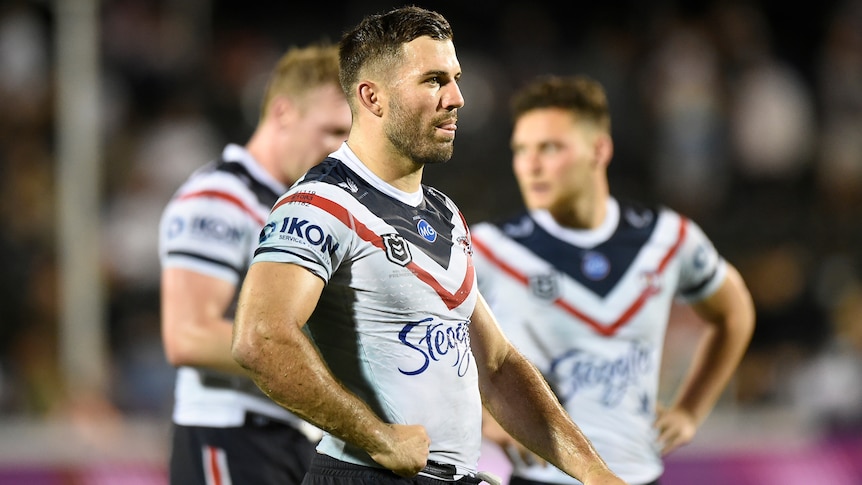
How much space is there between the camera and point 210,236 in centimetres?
488

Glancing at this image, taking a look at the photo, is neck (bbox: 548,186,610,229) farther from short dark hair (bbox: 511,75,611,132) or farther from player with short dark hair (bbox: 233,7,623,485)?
player with short dark hair (bbox: 233,7,623,485)

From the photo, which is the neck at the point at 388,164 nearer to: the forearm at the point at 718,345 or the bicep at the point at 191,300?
the bicep at the point at 191,300

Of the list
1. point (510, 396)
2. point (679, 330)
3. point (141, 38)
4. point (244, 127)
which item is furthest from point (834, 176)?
point (510, 396)

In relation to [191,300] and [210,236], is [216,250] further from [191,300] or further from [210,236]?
[191,300]

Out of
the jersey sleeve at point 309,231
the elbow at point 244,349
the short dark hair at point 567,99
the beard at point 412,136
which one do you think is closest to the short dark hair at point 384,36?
the beard at point 412,136

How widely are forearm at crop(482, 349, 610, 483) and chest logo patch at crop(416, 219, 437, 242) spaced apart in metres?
0.54

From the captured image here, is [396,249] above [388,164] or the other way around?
the other way around

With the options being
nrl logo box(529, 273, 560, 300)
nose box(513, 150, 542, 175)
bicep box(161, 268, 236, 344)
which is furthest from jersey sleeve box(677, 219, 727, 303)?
bicep box(161, 268, 236, 344)

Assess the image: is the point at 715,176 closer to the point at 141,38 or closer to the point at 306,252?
the point at 141,38

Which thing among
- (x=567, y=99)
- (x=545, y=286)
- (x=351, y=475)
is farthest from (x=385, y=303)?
(x=567, y=99)

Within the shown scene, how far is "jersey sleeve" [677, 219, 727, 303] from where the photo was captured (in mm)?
5461

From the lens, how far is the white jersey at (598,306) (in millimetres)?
5133

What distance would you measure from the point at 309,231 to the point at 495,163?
32.0ft

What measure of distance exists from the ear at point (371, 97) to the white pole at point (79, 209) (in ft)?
21.8
